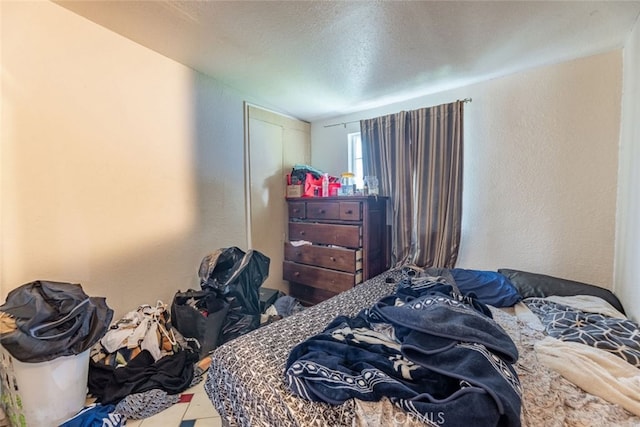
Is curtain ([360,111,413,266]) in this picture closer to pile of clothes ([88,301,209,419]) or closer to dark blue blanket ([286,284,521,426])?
dark blue blanket ([286,284,521,426])

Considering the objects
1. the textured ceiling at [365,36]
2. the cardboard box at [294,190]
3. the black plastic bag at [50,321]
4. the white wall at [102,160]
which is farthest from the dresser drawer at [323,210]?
the black plastic bag at [50,321]

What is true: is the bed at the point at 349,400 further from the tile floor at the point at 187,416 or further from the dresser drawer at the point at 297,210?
the dresser drawer at the point at 297,210

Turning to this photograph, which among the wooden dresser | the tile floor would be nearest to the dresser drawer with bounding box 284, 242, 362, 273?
the wooden dresser

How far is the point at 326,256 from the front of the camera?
8.86 feet

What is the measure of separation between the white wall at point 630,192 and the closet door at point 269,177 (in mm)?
2747

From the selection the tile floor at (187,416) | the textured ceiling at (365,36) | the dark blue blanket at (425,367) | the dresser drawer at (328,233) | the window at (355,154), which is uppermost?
the textured ceiling at (365,36)

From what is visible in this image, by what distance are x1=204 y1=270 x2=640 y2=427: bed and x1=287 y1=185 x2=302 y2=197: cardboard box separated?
5.97ft

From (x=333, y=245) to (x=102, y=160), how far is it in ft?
6.37

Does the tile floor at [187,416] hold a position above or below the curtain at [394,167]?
below

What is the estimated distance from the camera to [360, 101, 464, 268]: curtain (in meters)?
2.43

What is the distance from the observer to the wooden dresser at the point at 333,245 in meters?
2.55

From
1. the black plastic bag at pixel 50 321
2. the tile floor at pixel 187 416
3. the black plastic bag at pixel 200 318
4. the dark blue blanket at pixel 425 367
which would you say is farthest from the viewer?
the black plastic bag at pixel 200 318

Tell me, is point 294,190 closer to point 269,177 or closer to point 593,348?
point 269,177

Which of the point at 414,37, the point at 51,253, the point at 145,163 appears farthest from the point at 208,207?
the point at 414,37
